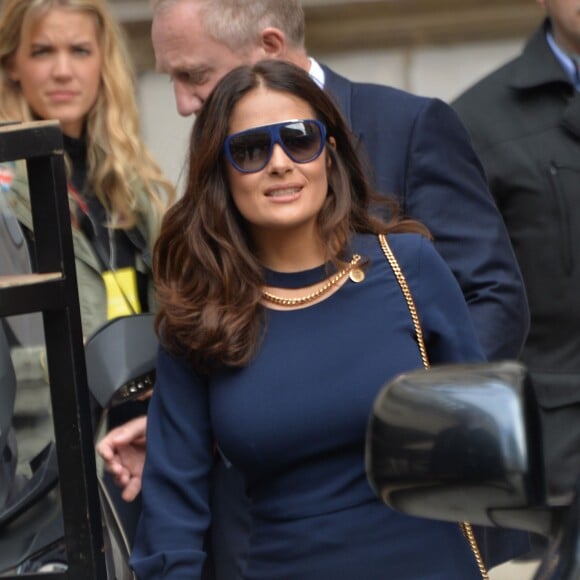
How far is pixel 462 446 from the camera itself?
7.30 ft

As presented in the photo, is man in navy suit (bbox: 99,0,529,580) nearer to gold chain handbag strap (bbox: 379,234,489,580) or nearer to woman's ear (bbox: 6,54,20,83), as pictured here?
gold chain handbag strap (bbox: 379,234,489,580)

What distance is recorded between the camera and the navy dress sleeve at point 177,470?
3.32 m

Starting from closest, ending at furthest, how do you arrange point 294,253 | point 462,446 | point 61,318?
point 462,446 < point 61,318 < point 294,253

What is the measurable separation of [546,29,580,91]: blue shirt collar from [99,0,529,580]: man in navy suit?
1.19m

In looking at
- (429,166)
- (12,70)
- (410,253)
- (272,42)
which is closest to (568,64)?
(272,42)

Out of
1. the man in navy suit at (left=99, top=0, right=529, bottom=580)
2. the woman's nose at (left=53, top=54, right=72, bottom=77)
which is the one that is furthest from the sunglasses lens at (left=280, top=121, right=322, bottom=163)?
the woman's nose at (left=53, top=54, right=72, bottom=77)

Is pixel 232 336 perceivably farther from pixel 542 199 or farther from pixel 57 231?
pixel 542 199

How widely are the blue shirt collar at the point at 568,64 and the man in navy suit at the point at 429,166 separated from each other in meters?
1.19

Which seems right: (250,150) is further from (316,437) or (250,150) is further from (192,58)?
(192,58)

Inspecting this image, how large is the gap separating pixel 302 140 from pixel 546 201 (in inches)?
63.1

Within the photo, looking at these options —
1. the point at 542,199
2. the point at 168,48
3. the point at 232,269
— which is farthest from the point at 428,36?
the point at 232,269

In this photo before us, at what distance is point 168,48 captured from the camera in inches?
159

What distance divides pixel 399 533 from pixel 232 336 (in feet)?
1.47

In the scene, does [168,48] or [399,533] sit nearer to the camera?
[399,533]
